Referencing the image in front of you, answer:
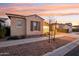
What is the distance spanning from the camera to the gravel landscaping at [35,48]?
9.28 metres

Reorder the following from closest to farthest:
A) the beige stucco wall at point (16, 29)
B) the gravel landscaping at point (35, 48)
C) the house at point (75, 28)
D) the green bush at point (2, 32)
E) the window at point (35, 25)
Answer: the gravel landscaping at point (35, 48)
the green bush at point (2, 32)
the beige stucco wall at point (16, 29)
the house at point (75, 28)
the window at point (35, 25)

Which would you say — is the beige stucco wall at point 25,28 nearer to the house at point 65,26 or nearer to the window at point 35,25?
the window at point 35,25

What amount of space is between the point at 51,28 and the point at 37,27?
2.15ft

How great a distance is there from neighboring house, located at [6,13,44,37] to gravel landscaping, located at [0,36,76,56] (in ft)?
1.68

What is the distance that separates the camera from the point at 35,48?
33.1 ft

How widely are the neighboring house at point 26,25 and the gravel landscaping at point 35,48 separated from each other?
512mm

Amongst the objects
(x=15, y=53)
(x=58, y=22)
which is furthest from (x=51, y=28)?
(x=15, y=53)

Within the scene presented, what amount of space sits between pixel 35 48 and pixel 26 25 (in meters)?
1.15

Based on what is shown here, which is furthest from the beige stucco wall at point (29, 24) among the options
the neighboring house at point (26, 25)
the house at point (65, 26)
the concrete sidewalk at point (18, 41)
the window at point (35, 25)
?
the house at point (65, 26)

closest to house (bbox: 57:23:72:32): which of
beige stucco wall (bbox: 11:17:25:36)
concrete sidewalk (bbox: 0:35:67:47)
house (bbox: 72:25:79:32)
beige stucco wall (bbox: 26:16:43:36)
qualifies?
house (bbox: 72:25:79:32)

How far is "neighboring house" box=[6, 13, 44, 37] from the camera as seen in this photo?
10.1m

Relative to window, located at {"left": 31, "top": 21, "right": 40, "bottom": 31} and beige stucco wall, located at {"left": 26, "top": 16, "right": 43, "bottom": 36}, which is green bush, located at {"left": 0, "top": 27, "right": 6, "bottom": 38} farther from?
window, located at {"left": 31, "top": 21, "right": 40, "bottom": 31}

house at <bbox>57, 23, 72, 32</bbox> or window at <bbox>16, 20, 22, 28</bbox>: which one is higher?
window at <bbox>16, 20, 22, 28</bbox>

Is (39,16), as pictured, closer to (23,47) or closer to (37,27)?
(37,27)
